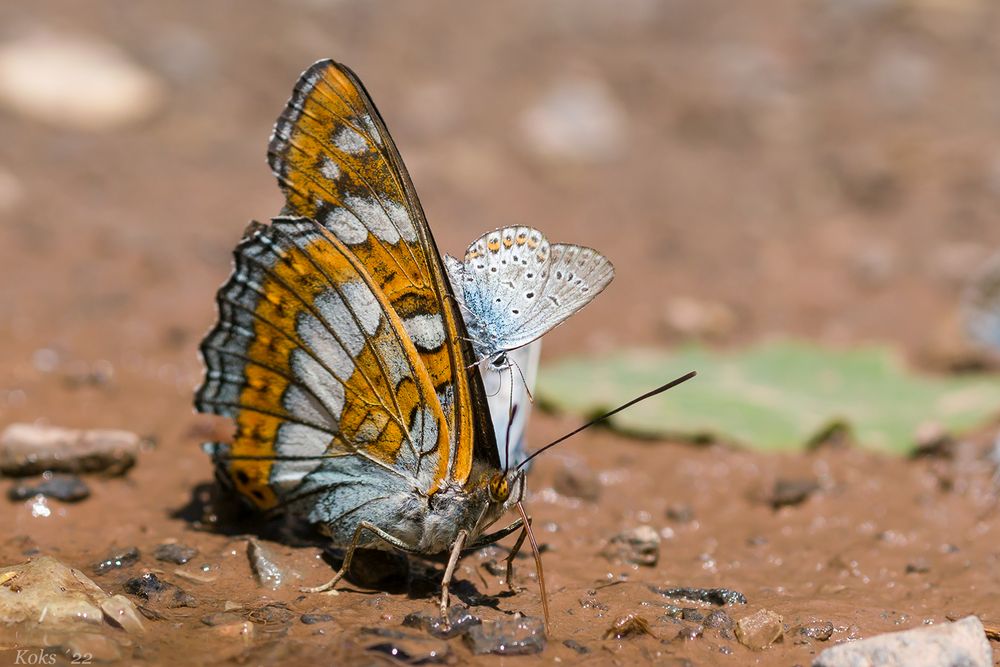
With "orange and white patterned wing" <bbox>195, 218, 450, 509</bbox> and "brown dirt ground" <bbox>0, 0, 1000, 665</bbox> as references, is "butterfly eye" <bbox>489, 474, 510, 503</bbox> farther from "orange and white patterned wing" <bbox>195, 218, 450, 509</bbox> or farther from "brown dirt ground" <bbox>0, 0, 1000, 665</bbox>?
"brown dirt ground" <bbox>0, 0, 1000, 665</bbox>

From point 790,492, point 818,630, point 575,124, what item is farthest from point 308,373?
point 575,124

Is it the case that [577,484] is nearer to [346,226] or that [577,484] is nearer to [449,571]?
[449,571]

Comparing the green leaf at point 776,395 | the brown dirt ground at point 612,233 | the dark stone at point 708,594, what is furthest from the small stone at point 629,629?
the green leaf at point 776,395

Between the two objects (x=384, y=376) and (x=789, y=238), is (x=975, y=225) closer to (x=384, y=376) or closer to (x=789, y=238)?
(x=789, y=238)

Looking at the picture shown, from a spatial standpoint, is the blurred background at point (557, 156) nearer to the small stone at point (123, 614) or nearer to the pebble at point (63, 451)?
the pebble at point (63, 451)

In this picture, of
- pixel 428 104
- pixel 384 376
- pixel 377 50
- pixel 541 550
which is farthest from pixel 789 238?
pixel 384 376

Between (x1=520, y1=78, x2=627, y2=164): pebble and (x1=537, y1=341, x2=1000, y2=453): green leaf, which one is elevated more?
(x1=520, y1=78, x2=627, y2=164): pebble

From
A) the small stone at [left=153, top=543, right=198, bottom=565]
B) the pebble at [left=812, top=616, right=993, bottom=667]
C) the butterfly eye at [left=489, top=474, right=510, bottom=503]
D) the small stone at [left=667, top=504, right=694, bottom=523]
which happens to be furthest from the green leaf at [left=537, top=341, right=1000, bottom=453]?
the small stone at [left=153, top=543, right=198, bottom=565]
